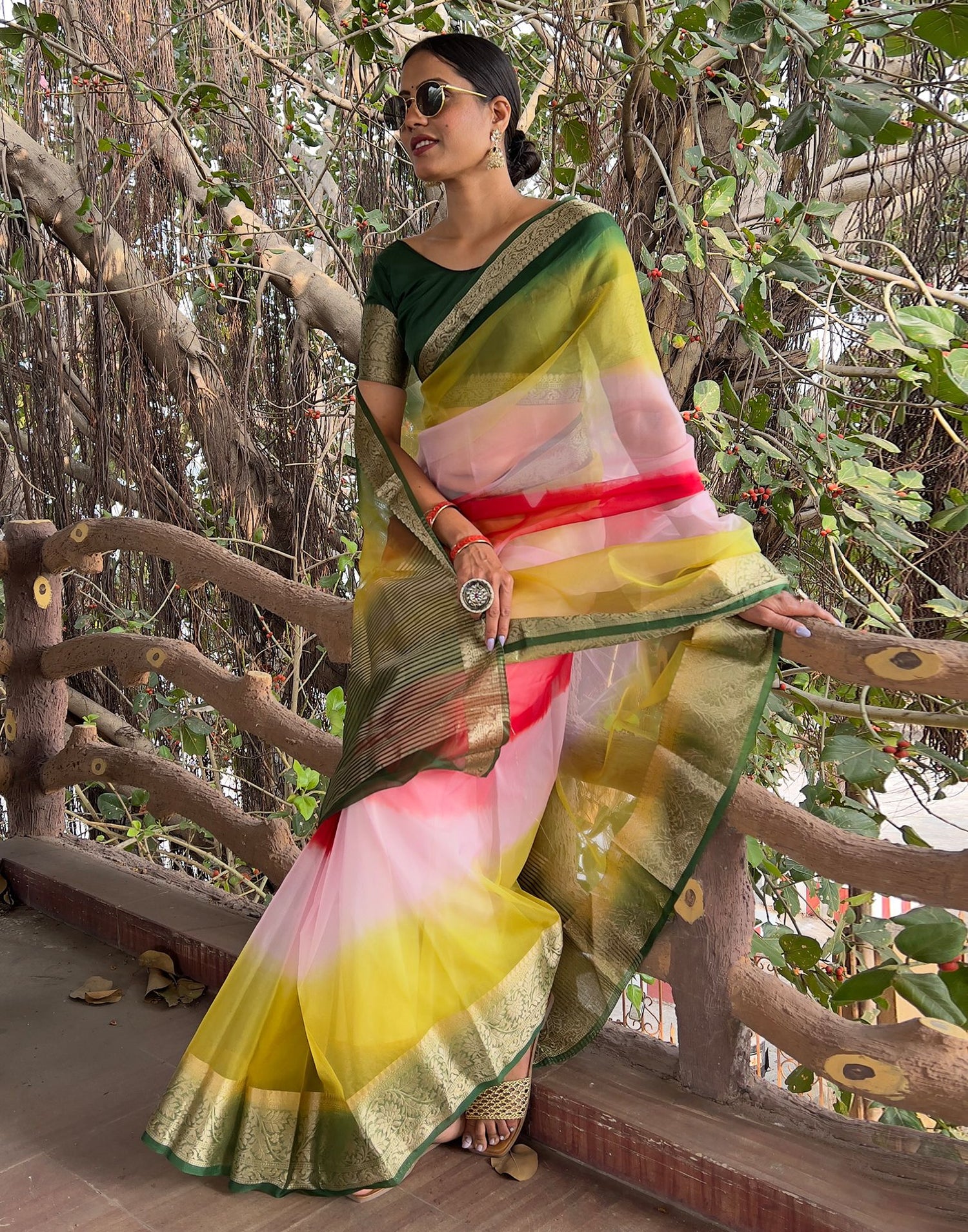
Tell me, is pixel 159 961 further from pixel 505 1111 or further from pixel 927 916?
pixel 927 916

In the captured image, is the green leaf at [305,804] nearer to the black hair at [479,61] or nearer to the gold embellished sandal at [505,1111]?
the gold embellished sandal at [505,1111]

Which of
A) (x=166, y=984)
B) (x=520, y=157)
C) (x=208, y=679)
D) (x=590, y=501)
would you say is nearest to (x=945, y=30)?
(x=520, y=157)

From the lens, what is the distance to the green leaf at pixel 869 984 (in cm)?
101

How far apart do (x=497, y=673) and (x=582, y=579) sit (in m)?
0.14

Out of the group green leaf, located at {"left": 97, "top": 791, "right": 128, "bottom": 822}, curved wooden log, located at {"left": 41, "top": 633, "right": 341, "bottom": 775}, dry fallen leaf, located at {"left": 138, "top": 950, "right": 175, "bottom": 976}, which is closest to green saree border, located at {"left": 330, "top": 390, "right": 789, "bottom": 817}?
curved wooden log, located at {"left": 41, "top": 633, "right": 341, "bottom": 775}

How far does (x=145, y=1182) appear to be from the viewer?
1186 mm

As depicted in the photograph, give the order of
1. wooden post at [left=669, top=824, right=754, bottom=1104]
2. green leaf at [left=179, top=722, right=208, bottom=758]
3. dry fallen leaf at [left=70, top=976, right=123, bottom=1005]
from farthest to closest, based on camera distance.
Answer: green leaf at [left=179, top=722, right=208, bottom=758], dry fallen leaf at [left=70, top=976, right=123, bottom=1005], wooden post at [left=669, top=824, right=754, bottom=1104]

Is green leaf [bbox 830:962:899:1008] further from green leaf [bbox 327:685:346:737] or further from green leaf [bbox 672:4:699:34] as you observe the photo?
green leaf [bbox 672:4:699:34]

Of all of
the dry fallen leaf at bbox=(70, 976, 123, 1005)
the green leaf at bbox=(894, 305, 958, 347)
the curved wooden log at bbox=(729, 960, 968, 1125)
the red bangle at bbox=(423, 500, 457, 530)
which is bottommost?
the dry fallen leaf at bbox=(70, 976, 123, 1005)

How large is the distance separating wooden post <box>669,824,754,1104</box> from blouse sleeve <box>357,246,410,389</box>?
0.67m

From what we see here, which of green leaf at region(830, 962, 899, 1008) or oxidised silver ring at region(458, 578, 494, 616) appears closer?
green leaf at region(830, 962, 899, 1008)

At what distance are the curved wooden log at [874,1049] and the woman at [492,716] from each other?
15 cm

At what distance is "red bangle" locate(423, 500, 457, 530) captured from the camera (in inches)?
48.4

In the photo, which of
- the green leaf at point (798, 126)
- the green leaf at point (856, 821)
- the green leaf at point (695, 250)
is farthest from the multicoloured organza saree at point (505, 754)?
the green leaf at point (695, 250)
